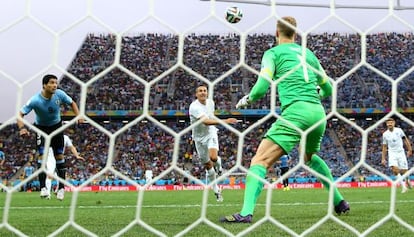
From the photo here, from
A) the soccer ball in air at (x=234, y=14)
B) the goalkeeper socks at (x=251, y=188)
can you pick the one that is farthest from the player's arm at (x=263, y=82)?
the soccer ball in air at (x=234, y=14)

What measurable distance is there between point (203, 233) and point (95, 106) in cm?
2069

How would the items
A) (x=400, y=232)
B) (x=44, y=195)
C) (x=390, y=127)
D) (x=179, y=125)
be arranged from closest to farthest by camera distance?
1. (x=400, y=232)
2. (x=44, y=195)
3. (x=390, y=127)
4. (x=179, y=125)

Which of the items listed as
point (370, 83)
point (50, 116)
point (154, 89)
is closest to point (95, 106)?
point (154, 89)

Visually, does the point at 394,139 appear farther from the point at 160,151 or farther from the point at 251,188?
the point at 160,151

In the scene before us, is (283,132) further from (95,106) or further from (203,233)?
(95,106)

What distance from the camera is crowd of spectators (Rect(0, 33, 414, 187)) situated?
21156mm

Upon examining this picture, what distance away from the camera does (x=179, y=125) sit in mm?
24734

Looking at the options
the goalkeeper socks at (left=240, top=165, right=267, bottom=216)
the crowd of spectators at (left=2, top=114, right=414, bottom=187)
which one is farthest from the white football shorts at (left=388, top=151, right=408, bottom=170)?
the crowd of spectators at (left=2, top=114, right=414, bottom=187)

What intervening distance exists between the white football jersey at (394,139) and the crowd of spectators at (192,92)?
9930 millimetres

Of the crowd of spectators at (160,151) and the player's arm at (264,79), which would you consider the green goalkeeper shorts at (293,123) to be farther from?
the crowd of spectators at (160,151)

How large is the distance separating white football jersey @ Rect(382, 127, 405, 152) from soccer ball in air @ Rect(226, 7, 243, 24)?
192 inches

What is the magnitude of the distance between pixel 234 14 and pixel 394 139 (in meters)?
5.49

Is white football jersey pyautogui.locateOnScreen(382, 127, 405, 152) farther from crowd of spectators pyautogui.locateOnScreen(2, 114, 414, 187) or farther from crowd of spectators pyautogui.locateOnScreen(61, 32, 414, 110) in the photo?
crowd of spectators pyautogui.locateOnScreen(2, 114, 414, 187)

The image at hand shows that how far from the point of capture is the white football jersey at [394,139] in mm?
9984
